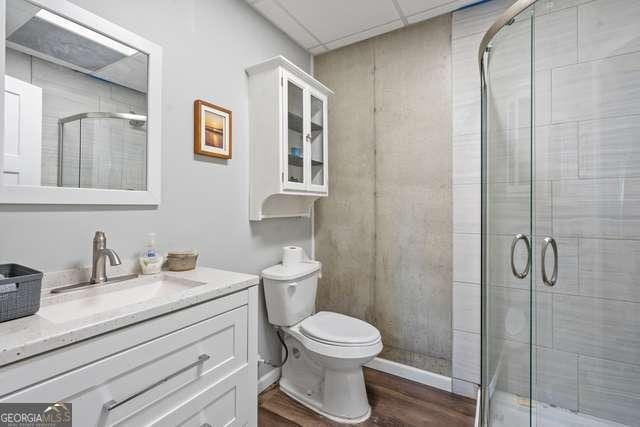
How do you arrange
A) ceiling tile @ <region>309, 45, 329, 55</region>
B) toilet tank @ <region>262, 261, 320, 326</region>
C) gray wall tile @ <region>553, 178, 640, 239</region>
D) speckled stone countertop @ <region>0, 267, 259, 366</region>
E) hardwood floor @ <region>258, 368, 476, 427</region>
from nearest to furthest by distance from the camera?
speckled stone countertop @ <region>0, 267, 259, 366</region> → gray wall tile @ <region>553, 178, 640, 239</region> → hardwood floor @ <region>258, 368, 476, 427</region> → toilet tank @ <region>262, 261, 320, 326</region> → ceiling tile @ <region>309, 45, 329, 55</region>

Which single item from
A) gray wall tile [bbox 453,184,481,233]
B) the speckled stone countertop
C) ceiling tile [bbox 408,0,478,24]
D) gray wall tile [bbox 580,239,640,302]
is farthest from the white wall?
gray wall tile [bbox 580,239,640,302]

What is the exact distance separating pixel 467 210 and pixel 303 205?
3.51ft

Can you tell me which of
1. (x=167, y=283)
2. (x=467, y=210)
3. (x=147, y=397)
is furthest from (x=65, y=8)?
(x=467, y=210)

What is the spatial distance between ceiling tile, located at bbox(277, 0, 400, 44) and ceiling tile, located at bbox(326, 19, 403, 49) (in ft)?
0.12

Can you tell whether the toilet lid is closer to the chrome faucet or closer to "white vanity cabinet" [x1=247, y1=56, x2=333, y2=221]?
"white vanity cabinet" [x1=247, y1=56, x2=333, y2=221]

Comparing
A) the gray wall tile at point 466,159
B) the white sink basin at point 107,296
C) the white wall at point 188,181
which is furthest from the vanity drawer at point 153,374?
the gray wall tile at point 466,159

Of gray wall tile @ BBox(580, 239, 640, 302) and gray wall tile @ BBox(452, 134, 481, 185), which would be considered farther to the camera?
gray wall tile @ BBox(452, 134, 481, 185)

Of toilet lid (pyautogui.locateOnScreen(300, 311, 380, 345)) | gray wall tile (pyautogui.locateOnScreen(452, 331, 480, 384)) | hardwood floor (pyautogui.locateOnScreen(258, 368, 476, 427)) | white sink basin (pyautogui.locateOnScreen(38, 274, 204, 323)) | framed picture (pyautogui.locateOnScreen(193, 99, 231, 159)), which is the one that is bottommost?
hardwood floor (pyautogui.locateOnScreen(258, 368, 476, 427))

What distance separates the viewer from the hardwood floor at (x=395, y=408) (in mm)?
1580

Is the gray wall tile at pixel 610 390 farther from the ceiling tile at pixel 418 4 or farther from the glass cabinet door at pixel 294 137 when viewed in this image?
the ceiling tile at pixel 418 4

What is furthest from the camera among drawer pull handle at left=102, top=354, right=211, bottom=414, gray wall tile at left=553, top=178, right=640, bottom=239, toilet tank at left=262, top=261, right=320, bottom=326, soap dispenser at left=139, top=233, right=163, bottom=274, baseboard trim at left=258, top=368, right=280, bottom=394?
baseboard trim at left=258, top=368, right=280, bottom=394

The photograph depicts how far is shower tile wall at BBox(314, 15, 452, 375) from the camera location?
6.20 ft

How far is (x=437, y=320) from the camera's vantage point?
6.22 ft

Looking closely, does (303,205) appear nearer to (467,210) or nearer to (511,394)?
(467,210)
